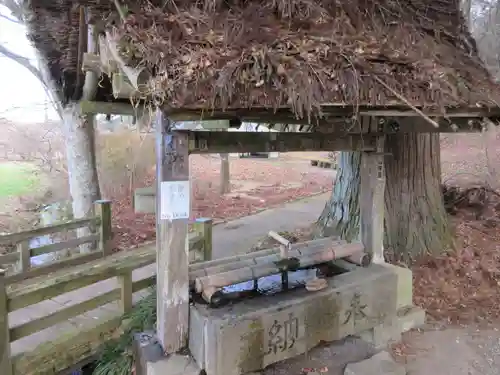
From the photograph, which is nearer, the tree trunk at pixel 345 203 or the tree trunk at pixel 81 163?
the tree trunk at pixel 345 203

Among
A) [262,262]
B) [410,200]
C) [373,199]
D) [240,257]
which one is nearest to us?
[262,262]

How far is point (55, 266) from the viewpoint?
5652 millimetres

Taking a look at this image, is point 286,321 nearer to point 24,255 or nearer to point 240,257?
point 240,257

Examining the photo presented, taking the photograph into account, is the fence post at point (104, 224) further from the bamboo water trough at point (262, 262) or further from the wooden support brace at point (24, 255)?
the bamboo water trough at point (262, 262)

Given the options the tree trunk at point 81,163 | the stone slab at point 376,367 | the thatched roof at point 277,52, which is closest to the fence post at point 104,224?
the tree trunk at point 81,163

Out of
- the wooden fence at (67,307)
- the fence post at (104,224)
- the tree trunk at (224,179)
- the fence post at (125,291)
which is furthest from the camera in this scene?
the tree trunk at (224,179)

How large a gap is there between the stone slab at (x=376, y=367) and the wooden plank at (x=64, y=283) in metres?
2.24

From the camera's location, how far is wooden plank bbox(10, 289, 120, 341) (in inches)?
129

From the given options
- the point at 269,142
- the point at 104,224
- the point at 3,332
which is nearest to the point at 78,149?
the point at 104,224

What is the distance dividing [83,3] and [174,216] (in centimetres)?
165

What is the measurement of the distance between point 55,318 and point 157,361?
3.73 feet

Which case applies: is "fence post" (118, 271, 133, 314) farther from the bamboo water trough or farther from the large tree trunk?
the large tree trunk

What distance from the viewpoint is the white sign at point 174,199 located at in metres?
2.91

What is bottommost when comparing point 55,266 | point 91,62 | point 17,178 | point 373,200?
point 55,266
